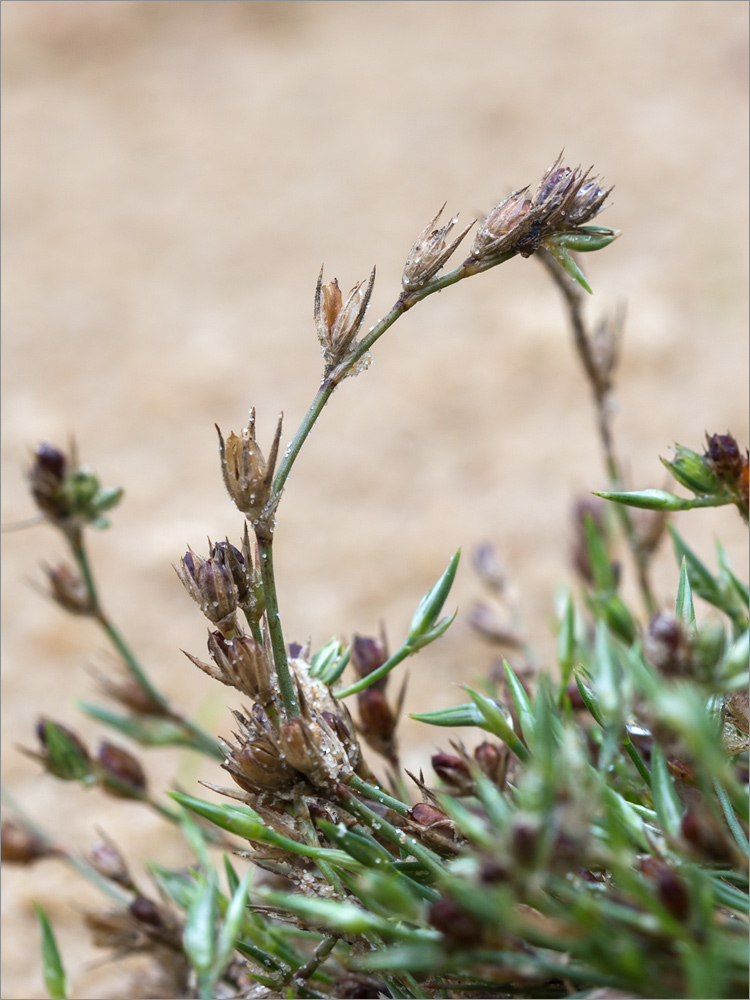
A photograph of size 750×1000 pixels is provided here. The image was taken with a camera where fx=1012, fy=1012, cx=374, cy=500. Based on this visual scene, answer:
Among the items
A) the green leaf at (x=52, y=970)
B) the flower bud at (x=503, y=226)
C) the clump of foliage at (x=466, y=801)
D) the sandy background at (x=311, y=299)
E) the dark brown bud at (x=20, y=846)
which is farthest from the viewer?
the sandy background at (x=311, y=299)

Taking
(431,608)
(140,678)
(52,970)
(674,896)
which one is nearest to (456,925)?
(674,896)

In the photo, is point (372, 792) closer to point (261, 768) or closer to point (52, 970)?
point (261, 768)

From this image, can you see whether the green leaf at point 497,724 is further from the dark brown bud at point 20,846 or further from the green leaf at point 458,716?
the dark brown bud at point 20,846

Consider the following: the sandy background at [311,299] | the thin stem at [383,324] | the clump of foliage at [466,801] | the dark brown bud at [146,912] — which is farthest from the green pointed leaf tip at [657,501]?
the sandy background at [311,299]

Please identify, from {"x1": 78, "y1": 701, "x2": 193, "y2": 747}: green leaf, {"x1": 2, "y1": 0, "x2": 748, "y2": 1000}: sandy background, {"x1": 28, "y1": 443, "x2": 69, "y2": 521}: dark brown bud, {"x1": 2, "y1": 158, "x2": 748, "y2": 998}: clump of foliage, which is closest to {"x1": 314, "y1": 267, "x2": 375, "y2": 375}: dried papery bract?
{"x1": 2, "y1": 158, "x2": 748, "y2": 998}: clump of foliage

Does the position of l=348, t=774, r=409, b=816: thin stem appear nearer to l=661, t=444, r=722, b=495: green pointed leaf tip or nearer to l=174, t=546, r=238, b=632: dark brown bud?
l=174, t=546, r=238, b=632: dark brown bud

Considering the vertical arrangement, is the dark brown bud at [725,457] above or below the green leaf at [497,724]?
above

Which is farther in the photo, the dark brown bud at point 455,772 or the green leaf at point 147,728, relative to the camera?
the green leaf at point 147,728
